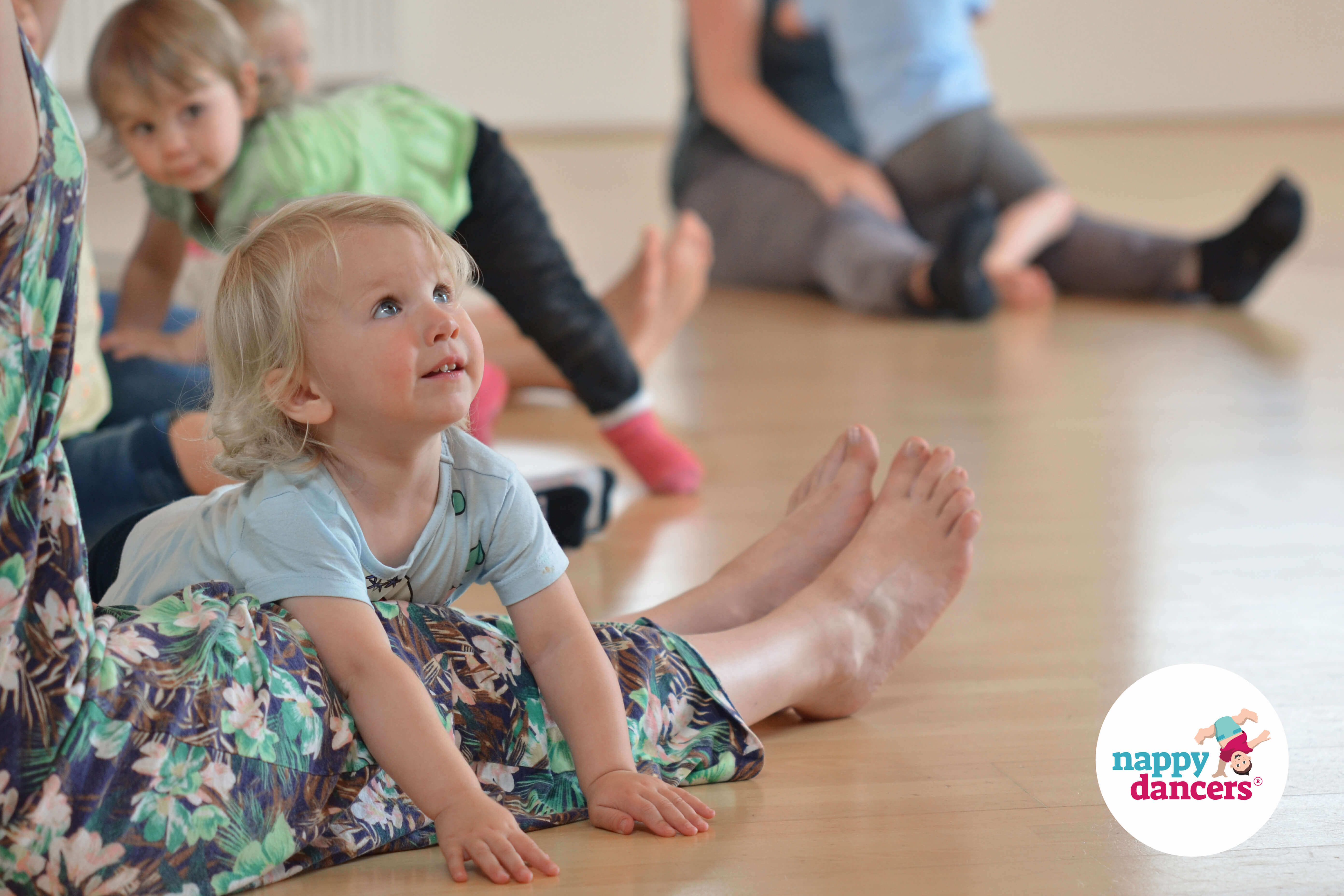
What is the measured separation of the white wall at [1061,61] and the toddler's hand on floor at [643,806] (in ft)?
17.2

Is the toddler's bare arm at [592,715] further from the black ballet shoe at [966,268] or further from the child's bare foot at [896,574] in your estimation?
the black ballet shoe at [966,268]

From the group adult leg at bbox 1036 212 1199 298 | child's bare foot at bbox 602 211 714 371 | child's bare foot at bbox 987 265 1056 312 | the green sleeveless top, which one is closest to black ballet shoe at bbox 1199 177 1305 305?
adult leg at bbox 1036 212 1199 298

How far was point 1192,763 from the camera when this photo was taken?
88cm

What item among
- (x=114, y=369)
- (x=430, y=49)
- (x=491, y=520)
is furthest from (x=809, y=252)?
(x=430, y=49)

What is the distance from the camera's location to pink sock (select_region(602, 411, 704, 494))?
5.21 feet

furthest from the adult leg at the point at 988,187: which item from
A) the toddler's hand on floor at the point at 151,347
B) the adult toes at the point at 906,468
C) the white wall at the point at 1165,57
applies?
the white wall at the point at 1165,57

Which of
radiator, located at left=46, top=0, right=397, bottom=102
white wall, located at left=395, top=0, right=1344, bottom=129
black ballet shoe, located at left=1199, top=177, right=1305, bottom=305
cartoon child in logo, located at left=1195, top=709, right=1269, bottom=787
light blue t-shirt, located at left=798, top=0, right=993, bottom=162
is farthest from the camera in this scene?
white wall, located at left=395, top=0, right=1344, bottom=129

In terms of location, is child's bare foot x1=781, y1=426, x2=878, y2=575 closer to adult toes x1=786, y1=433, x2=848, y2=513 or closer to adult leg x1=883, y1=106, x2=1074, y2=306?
adult toes x1=786, y1=433, x2=848, y2=513

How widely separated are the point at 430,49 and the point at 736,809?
207 inches

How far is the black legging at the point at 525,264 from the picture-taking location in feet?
4.92

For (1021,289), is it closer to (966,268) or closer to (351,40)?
(966,268)

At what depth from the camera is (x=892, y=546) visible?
1047 mm

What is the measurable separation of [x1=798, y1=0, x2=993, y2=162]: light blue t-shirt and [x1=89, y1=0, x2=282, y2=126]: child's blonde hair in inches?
72.4

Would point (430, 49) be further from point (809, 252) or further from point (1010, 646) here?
point (1010, 646)
